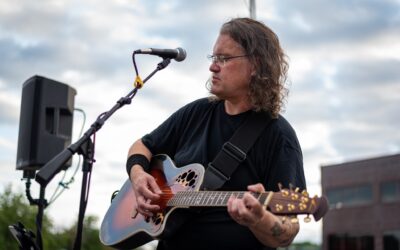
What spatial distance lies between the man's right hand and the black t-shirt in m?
0.21

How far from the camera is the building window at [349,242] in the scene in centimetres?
4994

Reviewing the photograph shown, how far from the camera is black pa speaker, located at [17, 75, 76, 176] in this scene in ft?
22.2

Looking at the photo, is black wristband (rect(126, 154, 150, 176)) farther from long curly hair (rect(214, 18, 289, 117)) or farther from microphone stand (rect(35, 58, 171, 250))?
long curly hair (rect(214, 18, 289, 117))

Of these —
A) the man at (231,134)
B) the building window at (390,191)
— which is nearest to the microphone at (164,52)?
the man at (231,134)

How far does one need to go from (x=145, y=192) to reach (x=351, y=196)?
50.0 meters

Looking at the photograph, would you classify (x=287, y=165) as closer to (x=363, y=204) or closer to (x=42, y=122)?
(x=42, y=122)

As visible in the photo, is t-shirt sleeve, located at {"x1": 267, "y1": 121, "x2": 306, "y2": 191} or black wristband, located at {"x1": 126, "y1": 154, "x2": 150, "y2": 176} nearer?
t-shirt sleeve, located at {"x1": 267, "y1": 121, "x2": 306, "y2": 191}

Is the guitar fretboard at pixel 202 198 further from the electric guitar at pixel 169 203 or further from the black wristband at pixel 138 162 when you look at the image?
the black wristband at pixel 138 162

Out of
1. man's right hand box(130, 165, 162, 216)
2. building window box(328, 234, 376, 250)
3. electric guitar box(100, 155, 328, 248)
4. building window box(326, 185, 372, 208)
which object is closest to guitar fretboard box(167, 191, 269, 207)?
electric guitar box(100, 155, 328, 248)

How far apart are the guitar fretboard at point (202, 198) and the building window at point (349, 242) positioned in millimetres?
48218

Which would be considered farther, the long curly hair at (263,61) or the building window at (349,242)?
the building window at (349,242)

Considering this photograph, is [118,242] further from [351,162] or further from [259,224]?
[351,162]

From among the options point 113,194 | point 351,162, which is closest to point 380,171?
point 351,162

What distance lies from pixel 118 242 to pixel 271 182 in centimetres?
124
